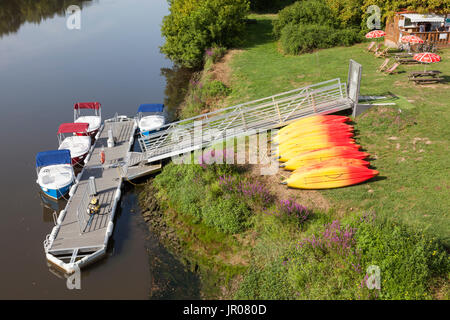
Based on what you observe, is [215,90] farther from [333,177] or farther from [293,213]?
[293,213]

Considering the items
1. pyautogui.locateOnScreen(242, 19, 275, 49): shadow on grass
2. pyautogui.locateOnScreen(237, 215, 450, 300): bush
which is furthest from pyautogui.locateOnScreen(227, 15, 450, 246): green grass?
pyautogui.locateOnScreen(242, 19, 275, 49): shadow on grass

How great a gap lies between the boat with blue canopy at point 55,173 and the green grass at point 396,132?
11500 millimetres

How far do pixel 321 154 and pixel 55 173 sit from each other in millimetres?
13933

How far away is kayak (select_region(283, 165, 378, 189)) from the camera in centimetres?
1548

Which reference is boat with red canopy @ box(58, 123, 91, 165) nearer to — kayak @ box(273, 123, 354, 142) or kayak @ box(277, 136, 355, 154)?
kayak @ box(273, 123, 354, 142)

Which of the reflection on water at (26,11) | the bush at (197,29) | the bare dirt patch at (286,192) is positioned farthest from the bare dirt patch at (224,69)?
the reflection on water at (26,11)

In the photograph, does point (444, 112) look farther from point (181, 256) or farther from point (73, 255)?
point (73, 255)

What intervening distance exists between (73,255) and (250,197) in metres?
7.67

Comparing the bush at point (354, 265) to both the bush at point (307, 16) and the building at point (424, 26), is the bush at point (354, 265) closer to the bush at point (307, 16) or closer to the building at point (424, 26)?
the building at point (424, 26)

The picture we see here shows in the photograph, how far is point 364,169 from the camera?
51.3 ft

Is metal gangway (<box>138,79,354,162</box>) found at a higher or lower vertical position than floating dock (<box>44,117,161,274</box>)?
higher

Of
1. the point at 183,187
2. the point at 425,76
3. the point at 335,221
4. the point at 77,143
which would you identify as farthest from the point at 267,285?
the point at 425,76

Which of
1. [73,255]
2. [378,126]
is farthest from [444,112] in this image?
[73,255]

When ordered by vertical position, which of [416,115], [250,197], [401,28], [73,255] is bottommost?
[73,255]
